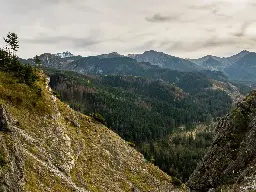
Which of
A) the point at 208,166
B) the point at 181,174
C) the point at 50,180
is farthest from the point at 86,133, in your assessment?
the point at 181,174

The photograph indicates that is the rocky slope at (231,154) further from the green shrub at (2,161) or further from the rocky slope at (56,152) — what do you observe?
the rocky slope at (56,152)

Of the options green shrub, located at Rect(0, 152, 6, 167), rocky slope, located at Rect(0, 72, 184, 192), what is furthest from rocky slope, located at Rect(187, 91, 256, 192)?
rocky slope, located at Rect(0, 72, 184, 192)

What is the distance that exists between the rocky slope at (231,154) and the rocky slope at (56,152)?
33.0m

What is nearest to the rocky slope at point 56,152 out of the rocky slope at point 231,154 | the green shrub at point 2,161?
the green shrub at point 2,161

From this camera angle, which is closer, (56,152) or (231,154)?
(231,154)

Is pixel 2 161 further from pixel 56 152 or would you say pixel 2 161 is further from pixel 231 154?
pixel 56 152

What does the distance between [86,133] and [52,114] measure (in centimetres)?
2167

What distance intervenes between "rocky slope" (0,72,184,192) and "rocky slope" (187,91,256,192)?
108 ft

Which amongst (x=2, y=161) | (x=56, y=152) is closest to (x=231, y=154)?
(x=2, y=161)

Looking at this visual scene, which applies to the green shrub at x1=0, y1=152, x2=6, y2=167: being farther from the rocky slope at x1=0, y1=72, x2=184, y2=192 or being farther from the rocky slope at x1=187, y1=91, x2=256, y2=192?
the rocky slope at x1=187, y1=91, x2=256, y2=192

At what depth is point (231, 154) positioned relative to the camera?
51.5 m

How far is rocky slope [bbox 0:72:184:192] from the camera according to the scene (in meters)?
62.5

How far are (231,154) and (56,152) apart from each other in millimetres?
54226

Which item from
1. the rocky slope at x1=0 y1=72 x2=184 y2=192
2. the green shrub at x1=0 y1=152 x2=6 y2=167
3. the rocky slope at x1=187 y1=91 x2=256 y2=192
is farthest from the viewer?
the rocky slope at x1=0 y1=72 x2=184 y2=192
